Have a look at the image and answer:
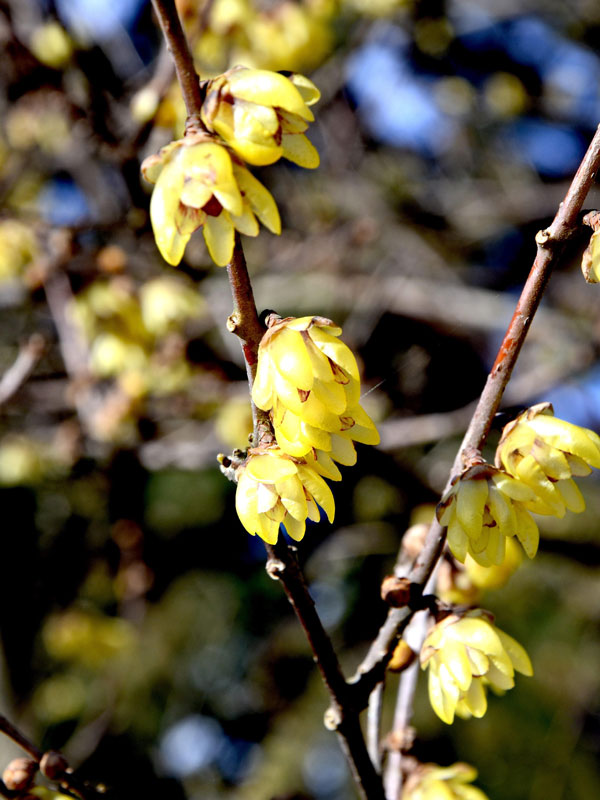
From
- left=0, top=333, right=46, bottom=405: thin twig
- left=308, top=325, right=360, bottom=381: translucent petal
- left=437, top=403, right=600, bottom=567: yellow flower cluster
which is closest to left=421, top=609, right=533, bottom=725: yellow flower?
left=437, top=403, right=600, bottom=567: yellow flower cluster

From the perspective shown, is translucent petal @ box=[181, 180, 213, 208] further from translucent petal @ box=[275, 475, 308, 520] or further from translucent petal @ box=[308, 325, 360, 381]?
translucent petal @ box=[275, 475, 308, 520]

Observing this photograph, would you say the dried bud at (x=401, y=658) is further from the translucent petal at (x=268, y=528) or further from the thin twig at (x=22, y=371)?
the thin twig at (x=22, y=371)

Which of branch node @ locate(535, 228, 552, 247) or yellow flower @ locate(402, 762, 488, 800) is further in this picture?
yellow flower @ locate(402, 762, 488, 800)

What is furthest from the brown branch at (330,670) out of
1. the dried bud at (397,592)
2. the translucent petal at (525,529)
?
the translucent petal at (525,529)


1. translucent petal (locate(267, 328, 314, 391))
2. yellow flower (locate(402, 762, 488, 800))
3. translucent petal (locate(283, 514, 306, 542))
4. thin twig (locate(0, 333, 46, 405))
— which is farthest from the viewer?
thin twig (locate(0, 333, 46, 405))

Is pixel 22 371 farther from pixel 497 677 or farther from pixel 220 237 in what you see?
pixel 497 677

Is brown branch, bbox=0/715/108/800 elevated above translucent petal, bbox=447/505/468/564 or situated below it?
below

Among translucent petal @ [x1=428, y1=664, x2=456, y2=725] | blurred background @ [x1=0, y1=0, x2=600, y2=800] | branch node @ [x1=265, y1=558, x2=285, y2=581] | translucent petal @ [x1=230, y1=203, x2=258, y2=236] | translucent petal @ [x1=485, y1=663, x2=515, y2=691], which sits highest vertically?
translucent petal @ [x1=230, y1=203, x2=258, y2=236]
